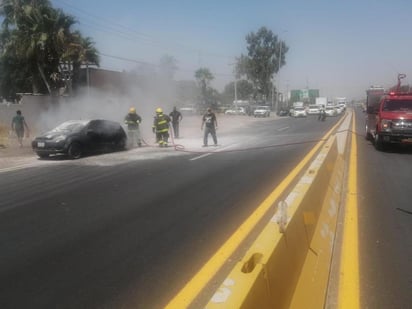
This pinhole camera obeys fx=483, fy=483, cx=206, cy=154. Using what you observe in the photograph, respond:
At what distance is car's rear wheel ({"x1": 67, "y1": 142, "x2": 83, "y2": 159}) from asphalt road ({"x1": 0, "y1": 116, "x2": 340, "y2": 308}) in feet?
10.2

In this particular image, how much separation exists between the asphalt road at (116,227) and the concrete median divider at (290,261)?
0.94 m

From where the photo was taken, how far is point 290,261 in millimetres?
3760

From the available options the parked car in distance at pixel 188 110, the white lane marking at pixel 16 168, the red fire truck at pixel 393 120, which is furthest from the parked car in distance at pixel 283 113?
the white lane marking at pixel 16 168

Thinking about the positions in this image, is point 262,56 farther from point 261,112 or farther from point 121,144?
point 121,144

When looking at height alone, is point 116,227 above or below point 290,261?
below

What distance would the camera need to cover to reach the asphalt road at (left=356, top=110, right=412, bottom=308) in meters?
4.24

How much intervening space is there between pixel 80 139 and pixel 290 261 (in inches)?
544

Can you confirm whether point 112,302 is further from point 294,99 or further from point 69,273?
point 294,99

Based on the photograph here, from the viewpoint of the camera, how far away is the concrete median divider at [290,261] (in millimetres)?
2682

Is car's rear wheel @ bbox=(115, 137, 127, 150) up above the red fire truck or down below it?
below

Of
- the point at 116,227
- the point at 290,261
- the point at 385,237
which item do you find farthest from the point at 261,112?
the point at 290,261

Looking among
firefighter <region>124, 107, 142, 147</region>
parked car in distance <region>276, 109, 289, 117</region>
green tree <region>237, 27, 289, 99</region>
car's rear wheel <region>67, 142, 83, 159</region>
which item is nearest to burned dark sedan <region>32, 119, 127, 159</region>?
car's rear wheel <region>67, 142, 83, 159</region>

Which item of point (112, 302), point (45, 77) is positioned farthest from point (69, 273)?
point (45, 77)

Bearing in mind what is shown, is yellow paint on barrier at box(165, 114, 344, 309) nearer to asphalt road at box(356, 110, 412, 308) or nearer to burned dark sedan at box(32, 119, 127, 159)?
asphalt road at box(356, 110, 412, 308)
